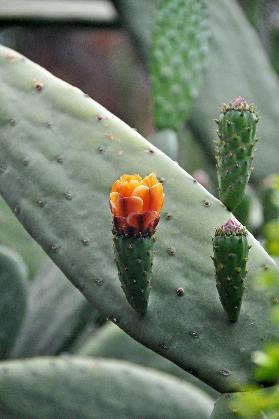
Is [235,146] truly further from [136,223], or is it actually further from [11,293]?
[11,293]

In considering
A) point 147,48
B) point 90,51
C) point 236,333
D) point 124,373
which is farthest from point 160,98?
point 90,51

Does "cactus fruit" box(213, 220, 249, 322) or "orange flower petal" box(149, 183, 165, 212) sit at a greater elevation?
"orange flower petal" box(149, 183, 165, 212)

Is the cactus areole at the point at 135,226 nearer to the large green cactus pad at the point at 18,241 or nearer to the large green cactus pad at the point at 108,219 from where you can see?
the large green cactus pad at the point at 108,219

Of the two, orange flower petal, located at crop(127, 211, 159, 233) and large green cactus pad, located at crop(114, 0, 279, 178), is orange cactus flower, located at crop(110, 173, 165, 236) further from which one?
large green cactus pad, located at crop(114, 0, 279, 178)

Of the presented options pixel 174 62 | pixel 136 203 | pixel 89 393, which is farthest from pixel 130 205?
pixel 174 62

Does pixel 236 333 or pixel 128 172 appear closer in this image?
pixel 236 333

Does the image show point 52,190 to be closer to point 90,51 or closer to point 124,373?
point 124,373

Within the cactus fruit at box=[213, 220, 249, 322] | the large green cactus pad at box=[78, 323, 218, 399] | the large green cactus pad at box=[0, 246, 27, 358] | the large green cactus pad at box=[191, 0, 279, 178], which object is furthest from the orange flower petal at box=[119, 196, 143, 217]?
the large green cactus pad at box=[191, 0, 279, 178]
